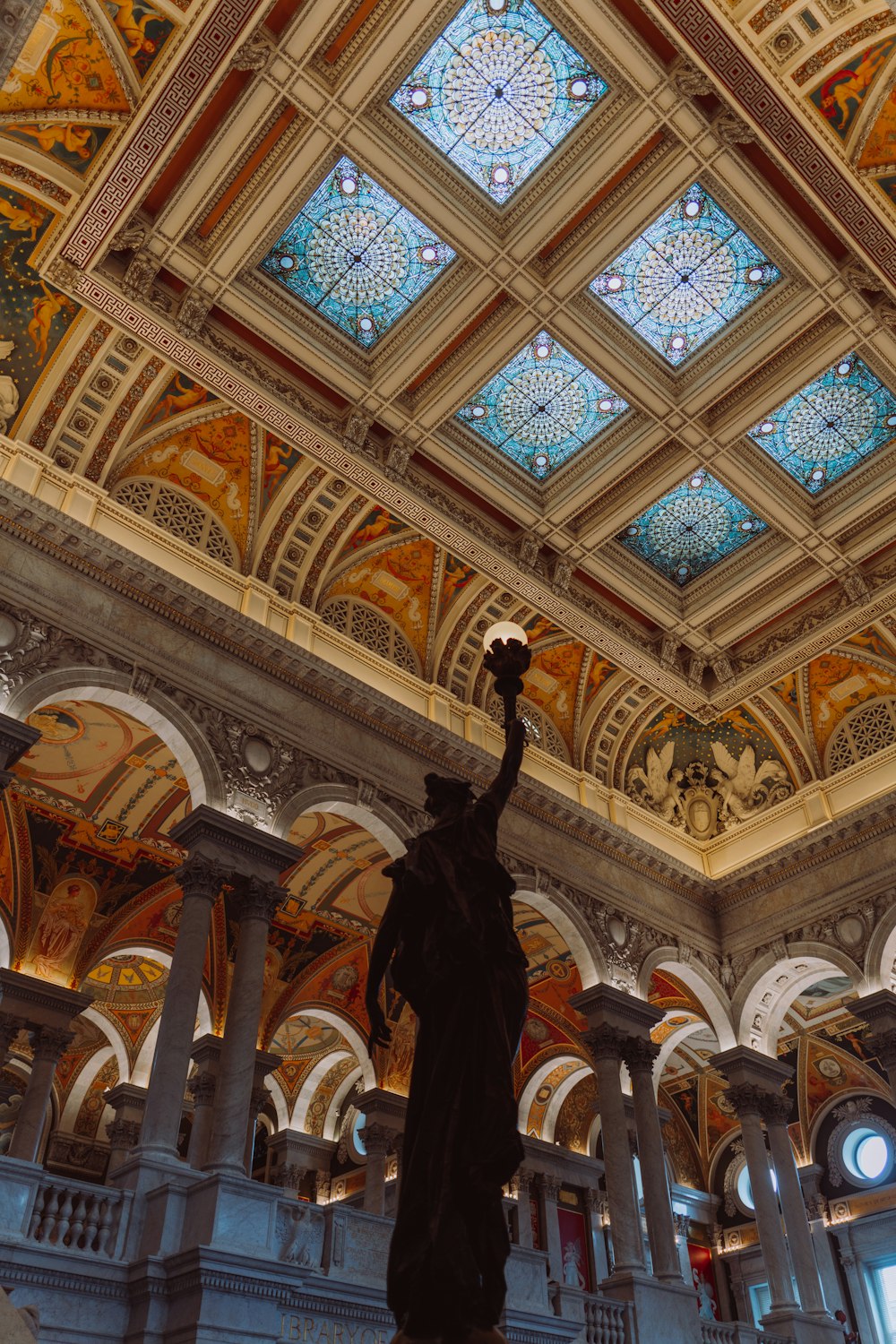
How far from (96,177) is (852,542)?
1049 cm

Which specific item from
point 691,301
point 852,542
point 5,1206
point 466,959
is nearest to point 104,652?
point 5,1206

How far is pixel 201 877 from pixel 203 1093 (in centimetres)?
547

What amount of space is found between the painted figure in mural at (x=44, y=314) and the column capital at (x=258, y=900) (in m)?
6.44

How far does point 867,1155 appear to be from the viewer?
2072 cm

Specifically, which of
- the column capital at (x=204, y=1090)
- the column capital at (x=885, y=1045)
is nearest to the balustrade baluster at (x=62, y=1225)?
the column capital at (x=204, y=1090)

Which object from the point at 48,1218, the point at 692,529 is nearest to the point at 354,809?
the point at 48,1218

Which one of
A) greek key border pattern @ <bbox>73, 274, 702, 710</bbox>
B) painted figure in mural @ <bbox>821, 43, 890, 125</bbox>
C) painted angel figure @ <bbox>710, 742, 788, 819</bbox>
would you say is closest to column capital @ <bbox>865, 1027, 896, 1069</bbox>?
painted angel figure @ <bbox>710, 742, 788, 819</bbox>

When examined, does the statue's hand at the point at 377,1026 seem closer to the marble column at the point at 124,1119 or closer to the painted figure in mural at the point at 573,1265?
the marble column at the point at 124,1119

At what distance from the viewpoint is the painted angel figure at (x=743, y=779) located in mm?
18516

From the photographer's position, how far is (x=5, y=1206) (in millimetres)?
8469

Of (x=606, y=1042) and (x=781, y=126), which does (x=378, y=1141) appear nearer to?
(x=606, y=1042)

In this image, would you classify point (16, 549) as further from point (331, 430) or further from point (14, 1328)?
point (14, 1328)

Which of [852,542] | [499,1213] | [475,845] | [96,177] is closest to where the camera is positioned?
[499,1213]

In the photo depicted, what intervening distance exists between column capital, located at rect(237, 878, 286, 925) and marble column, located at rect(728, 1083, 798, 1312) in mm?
8234
